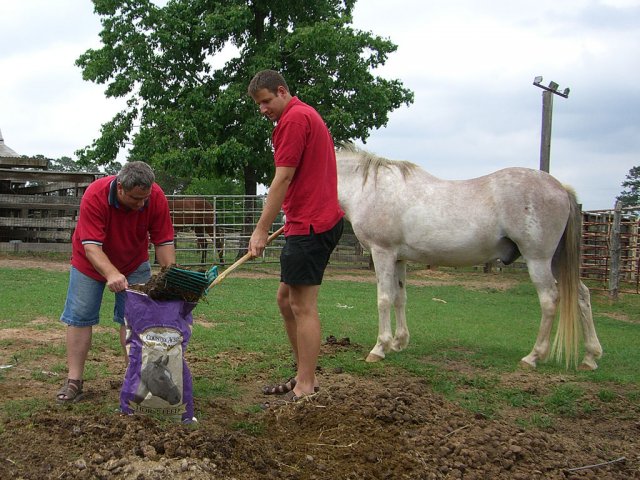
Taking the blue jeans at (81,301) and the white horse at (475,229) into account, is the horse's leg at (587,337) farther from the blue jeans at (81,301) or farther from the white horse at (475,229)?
the blue jeans at (81,301)

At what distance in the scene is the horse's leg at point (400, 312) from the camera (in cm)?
641

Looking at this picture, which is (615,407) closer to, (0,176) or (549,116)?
(549,116)

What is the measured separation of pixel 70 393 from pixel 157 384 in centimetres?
95

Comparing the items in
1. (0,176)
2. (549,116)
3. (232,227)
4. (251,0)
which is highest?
(251,0)

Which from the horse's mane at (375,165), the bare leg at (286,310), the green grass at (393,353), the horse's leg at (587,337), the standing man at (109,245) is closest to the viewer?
the standing man at (109,245)

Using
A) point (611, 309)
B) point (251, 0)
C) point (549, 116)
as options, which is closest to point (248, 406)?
point (611, 309)

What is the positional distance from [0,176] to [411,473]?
16.6 meters

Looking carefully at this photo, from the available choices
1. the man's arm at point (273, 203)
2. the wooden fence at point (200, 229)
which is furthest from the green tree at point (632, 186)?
the man's arm at point (273, 203)

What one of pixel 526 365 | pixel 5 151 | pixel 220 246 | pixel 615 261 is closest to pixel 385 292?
pixel 526 365

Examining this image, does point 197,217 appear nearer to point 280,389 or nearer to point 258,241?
point 280,389

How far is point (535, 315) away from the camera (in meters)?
10.3

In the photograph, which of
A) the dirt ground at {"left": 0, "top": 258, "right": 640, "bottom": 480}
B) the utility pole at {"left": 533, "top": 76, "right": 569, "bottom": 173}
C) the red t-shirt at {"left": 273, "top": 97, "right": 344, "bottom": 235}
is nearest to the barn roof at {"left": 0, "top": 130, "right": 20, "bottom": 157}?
the utility pole at {"left": 533, "top": 76, "right": 569, "bottom": 173}

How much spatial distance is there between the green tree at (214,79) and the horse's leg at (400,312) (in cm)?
1107

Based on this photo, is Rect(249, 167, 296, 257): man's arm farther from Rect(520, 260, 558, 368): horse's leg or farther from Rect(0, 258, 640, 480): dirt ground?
Rect(520, 260, 558, 368): horse's leg
